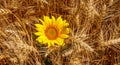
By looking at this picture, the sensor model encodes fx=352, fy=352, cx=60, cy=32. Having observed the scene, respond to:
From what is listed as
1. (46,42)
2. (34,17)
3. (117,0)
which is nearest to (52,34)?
(46,42)

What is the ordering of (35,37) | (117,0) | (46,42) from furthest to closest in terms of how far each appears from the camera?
(117,0), (35,37), (46,42)

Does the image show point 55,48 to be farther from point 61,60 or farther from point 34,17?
point 34,17
